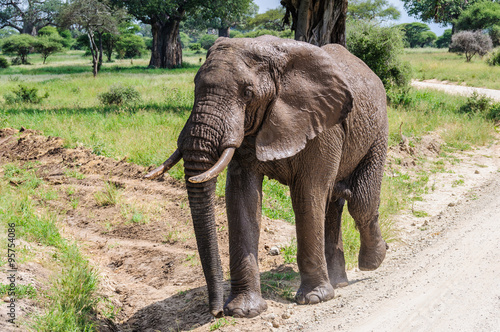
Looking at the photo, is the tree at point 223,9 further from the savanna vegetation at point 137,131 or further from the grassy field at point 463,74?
the savanna vegetation at point 137,131

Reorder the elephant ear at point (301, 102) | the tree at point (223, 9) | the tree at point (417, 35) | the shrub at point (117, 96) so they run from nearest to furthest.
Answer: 1. the elephant ear at point (301, 102)
2. the shrub at point (117, 96)
3. the tree at point (223, 9)
4. the tree at point (417, 35)

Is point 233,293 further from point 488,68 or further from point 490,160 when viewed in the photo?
point 488,68

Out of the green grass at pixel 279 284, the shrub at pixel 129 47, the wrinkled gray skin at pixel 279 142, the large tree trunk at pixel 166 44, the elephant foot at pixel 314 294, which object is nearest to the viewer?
the wrinkled gray skin at pixel 279 142

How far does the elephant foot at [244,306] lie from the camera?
417 centimetres

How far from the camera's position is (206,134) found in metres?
3.33

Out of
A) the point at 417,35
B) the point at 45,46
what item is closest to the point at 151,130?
the point at 45,46

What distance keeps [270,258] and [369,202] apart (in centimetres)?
141

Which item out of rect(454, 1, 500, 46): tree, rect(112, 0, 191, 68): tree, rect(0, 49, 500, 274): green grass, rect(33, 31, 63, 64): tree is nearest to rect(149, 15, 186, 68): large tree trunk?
rect(112, 0, 191, 68): tree


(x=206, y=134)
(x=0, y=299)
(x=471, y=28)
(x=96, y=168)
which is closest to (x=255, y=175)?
(x=206, y=134)

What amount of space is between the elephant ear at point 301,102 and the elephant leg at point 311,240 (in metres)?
0.53

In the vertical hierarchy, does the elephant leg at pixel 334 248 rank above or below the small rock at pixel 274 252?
above

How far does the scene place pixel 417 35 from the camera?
75625mm

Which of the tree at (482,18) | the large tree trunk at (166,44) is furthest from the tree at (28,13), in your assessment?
the tree at (482,18)

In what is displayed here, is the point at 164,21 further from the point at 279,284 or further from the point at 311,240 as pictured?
the point at 311,240
